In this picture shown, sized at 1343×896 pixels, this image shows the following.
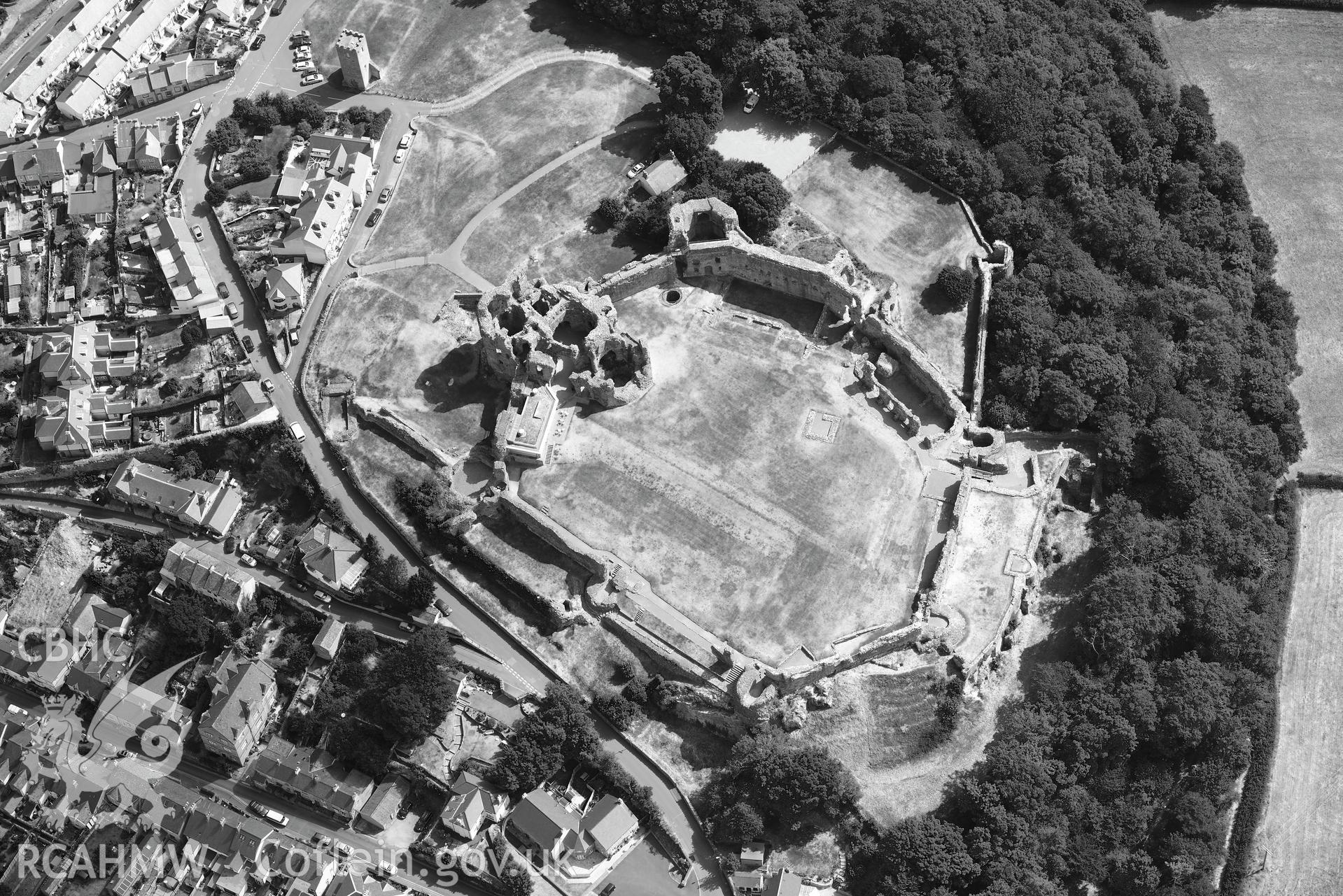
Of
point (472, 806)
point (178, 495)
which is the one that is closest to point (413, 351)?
point (178, 495)

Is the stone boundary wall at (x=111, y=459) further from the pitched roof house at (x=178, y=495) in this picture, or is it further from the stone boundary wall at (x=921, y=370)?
the stone boundary wall at (x=921, y=370)

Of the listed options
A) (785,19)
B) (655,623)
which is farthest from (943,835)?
(785,19)

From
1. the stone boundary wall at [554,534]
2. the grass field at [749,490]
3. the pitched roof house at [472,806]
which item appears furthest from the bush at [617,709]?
the pitched roof house at [472,806]

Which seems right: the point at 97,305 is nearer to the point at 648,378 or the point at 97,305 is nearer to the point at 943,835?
the point at 648,378

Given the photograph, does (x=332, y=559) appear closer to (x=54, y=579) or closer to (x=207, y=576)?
(x=207, y=576)

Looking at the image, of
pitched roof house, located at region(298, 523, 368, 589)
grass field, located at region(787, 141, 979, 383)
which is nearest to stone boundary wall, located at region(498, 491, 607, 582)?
pitched roof house, located at region(298, 523, 368, 589)

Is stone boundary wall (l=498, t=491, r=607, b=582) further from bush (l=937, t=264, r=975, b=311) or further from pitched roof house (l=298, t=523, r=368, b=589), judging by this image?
bush (l=937, t=264, r=975, b=311)
